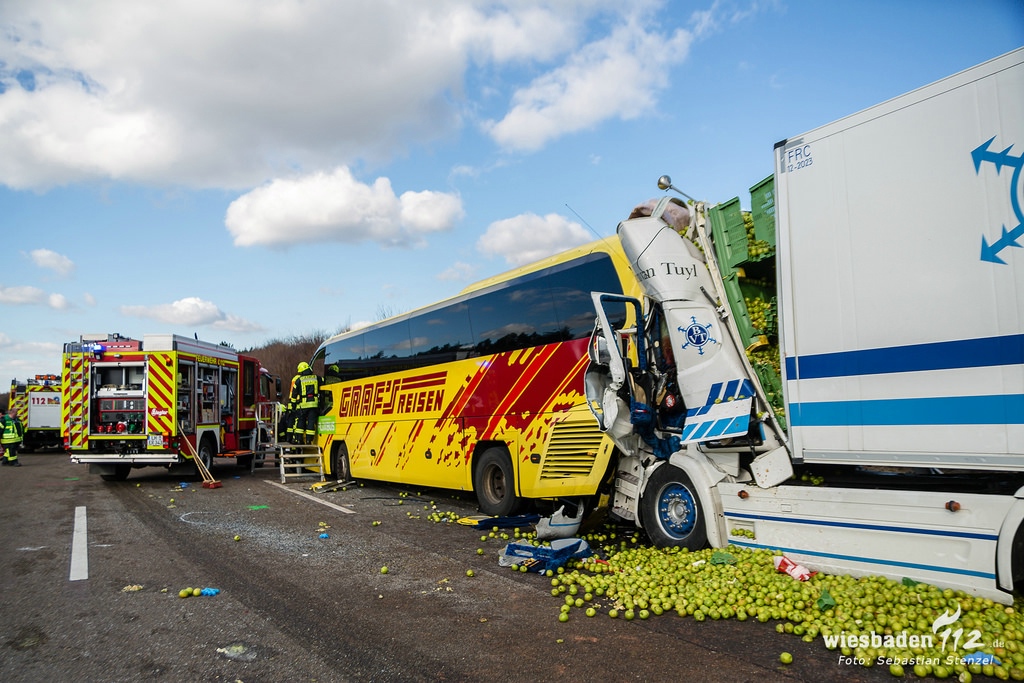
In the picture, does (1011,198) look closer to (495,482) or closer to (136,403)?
(495,482)

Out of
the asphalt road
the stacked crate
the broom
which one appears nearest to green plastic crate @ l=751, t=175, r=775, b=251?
the stacked crate

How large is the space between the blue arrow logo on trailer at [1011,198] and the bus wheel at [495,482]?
615 centimetres

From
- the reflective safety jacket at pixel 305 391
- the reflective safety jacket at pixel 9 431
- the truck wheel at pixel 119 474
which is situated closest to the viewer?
the reflective safety jacket at pixel 305 391

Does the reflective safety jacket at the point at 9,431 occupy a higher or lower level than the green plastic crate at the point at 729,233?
lower

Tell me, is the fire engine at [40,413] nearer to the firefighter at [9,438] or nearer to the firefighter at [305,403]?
the firefighter at [9,438]

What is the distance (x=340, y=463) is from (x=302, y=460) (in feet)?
6.59

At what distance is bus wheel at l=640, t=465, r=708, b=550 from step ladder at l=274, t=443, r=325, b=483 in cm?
962

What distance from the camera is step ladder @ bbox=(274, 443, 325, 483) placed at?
1457cm

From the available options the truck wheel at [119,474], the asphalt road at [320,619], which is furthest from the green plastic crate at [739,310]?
the truck wheel at [119,474]

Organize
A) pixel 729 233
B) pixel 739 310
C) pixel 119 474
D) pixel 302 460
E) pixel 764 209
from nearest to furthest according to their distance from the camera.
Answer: pixel 764 209, pixel 739 310, pixel 729 233, pixel 119 474, pixel 302 460

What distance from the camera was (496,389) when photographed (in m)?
9.36

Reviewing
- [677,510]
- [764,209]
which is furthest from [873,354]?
[677,510]

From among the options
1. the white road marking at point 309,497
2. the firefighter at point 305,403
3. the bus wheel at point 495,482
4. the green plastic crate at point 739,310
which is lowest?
the white road marking at point 309,497

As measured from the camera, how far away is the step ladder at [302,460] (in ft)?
47.8
